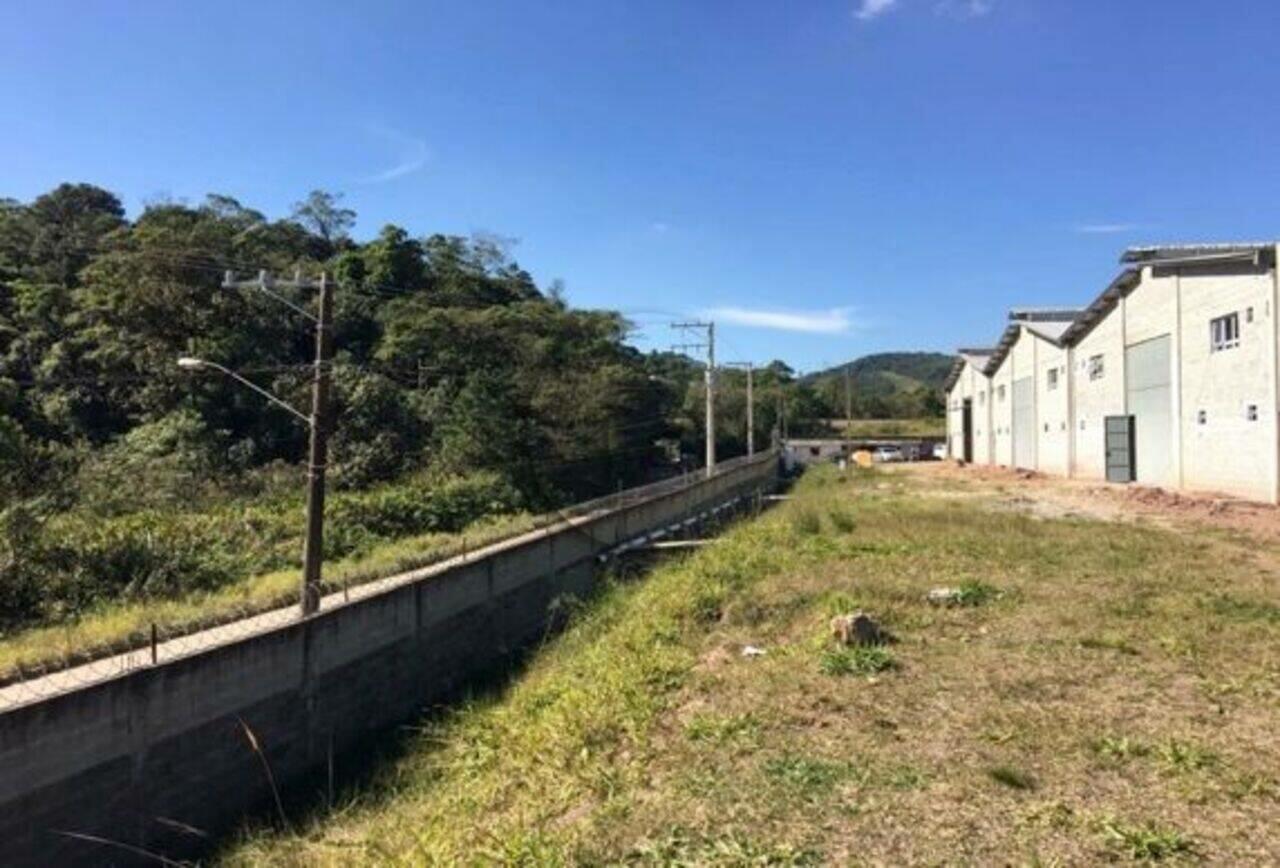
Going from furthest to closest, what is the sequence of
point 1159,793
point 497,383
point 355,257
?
point 355,257 → point 497,383 → point 1159,793

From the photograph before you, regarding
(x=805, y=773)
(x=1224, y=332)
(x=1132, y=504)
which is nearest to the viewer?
(x=805, y=773)

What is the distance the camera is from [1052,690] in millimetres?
9953

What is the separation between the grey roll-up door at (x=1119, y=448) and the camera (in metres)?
41.1

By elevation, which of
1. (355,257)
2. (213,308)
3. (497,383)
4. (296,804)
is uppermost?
(355,257)

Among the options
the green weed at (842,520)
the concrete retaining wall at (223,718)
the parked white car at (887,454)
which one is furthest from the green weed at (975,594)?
the parked white car at (887,454)

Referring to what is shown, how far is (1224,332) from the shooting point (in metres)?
32.5

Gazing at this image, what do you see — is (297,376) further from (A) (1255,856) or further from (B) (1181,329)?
(A) (1255,856)

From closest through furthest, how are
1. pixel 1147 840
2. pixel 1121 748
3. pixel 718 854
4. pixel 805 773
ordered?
pixel 1147 840
pixel 718 854
pixel 805 773
pixel 1121 748

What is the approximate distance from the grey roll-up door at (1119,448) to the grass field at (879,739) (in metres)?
24.4

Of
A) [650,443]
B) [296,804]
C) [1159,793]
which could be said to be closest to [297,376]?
[650,443]

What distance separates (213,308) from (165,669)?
39.5m

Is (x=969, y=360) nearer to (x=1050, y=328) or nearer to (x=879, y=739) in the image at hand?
(x=1050, y=328)

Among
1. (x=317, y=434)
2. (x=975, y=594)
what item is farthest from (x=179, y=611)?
(x=975, y=594)

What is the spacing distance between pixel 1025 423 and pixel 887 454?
35.8 m
